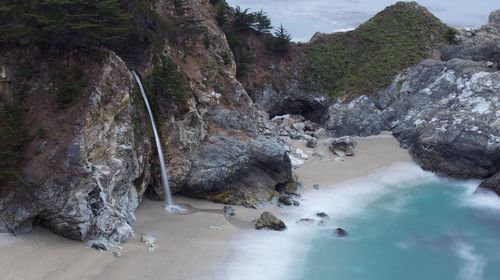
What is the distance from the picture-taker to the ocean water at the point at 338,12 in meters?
55.1

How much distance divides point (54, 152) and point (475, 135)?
19.9 meters

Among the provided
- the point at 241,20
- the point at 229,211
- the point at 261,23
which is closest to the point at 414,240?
the point at 229,211

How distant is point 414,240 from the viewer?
866 inches

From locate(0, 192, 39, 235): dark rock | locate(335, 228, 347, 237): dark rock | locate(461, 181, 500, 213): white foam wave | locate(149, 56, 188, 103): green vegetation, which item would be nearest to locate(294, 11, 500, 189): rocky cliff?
locate(461, 181, 500, 213): white foam wave

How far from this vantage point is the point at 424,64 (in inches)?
1389

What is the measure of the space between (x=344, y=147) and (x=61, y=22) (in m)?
16.5

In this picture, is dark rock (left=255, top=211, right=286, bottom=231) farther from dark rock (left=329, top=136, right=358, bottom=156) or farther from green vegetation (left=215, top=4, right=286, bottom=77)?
green vegetation (left=215, top=4, right=286, bottom=77)

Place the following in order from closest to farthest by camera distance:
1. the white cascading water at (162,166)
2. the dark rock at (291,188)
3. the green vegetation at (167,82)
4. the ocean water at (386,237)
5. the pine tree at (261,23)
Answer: the ocean water at (386,237) → the white cascading water at (162,166) → the green vegetation at (167,82) → the dark rock at (291,188) → the pine tree at (261,23)

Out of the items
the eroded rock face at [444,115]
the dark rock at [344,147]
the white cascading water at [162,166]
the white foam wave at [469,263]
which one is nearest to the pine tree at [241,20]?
the eroded rock face at [444,115]

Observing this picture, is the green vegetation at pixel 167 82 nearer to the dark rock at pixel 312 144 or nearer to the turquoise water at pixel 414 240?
the turquoise water at pixel 414 240

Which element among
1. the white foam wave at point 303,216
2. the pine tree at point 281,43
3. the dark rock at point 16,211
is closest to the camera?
the dark rock at point 16,211

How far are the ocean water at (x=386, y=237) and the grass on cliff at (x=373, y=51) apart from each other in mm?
10505

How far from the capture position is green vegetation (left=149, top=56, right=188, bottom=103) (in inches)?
906

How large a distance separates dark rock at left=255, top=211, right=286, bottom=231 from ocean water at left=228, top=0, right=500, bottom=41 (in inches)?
1198
